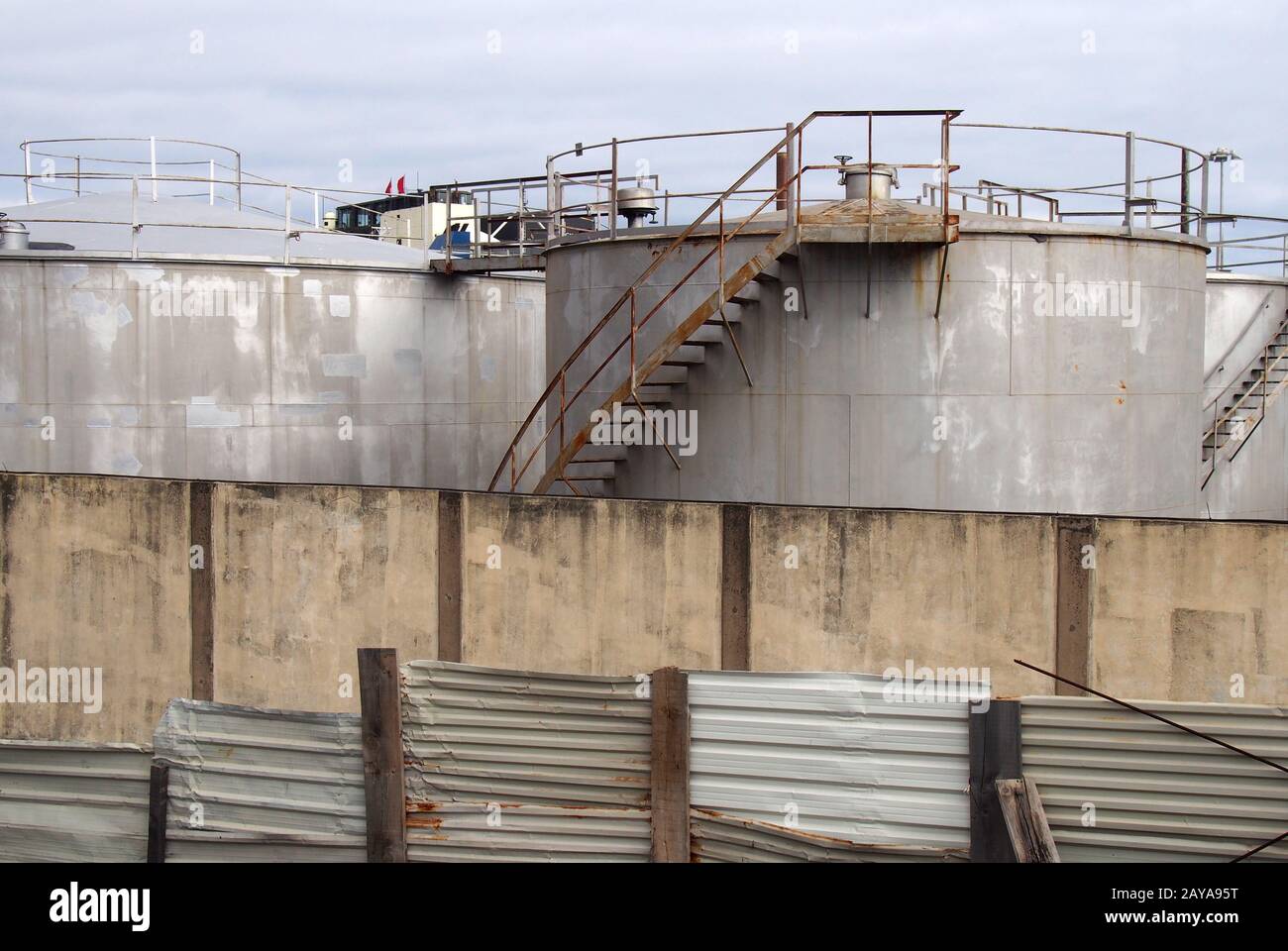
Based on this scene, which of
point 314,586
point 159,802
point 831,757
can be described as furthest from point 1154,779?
point 314,586

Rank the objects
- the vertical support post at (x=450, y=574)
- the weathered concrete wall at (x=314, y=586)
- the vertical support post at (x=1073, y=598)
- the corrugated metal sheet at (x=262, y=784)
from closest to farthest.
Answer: the corrugated metal sheet at (x=262, y=784)
the vertical support post at (x=1073, y=598)
the vertical support post at (x=450, y=574)
the weathered concrete wall at (x=314, y=586)

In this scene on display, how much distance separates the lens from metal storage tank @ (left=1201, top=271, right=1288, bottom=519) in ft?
70.1

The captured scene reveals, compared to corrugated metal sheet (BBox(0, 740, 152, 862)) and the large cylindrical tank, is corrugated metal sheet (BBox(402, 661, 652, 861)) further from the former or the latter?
the large cylindrical tank

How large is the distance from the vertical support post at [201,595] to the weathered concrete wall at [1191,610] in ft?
25.0

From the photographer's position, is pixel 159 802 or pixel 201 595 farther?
pixel 201 595

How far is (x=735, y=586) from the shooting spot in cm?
1130

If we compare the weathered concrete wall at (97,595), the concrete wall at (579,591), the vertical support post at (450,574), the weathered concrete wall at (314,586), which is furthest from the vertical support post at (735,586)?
the weathered concrete wall at (97,595)

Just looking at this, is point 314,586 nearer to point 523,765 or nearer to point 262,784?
point 262,784

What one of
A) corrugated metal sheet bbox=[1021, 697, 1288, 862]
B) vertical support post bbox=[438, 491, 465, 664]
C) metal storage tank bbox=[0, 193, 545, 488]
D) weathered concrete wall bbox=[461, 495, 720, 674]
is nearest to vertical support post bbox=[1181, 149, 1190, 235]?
weathered concrete wall bbox=[461, 495, 720, 674]

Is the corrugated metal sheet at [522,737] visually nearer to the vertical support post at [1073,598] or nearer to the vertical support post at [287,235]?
the vertical support post at [1073,598]

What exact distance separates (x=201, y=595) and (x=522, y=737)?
4.37 m

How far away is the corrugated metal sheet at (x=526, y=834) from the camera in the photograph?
938cm
